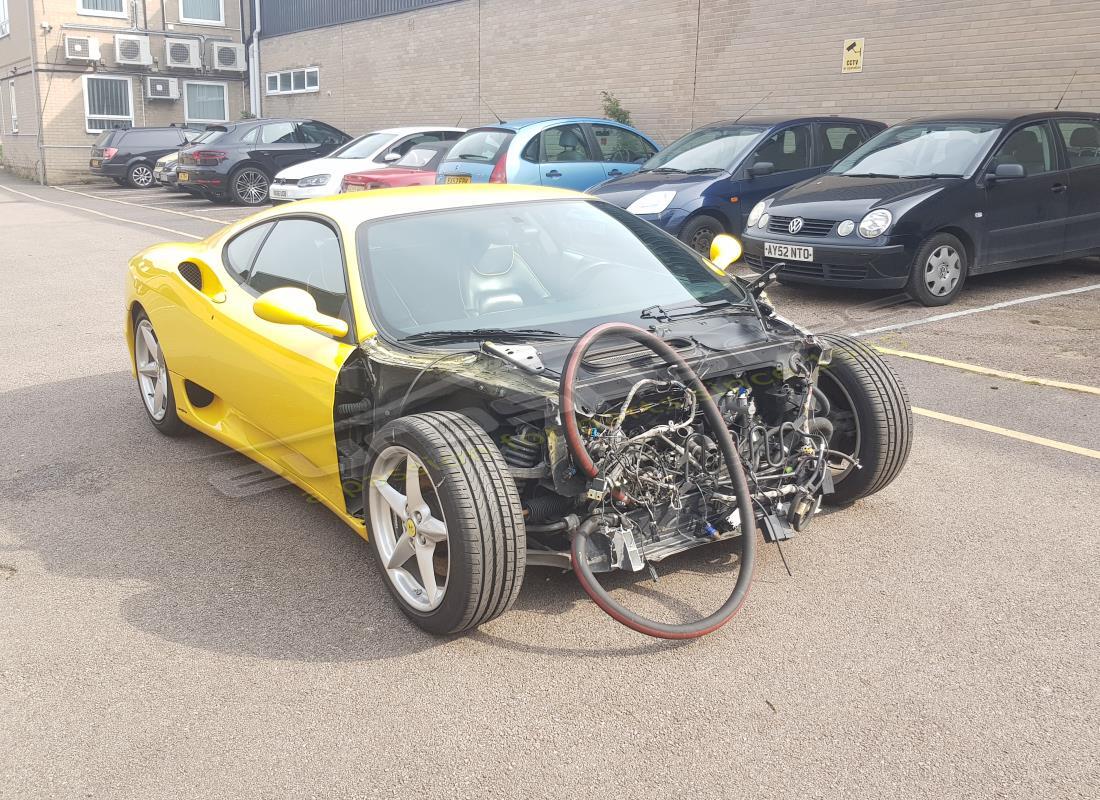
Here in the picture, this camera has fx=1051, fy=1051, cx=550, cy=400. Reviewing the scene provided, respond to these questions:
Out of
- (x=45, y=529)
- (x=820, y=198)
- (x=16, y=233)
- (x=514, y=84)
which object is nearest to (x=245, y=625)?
(x=45, y=529)

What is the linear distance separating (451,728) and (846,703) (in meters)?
1.13

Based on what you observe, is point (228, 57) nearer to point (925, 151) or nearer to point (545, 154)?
point (545, 154)

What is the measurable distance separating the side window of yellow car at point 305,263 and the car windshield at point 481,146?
791cm

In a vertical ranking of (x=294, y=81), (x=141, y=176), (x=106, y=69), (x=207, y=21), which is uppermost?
(x=207, y=21)

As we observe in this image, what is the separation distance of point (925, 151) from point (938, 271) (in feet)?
4.36

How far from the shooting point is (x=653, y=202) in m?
10.2

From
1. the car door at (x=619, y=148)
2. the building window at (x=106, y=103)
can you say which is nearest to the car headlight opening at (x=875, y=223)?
the car door at (x=619, y=148)

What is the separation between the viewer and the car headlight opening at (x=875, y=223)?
8438 millimetres

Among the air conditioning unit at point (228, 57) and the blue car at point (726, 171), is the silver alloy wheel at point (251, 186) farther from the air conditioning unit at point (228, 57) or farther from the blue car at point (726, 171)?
the air conditioning unit at point (228, 57)

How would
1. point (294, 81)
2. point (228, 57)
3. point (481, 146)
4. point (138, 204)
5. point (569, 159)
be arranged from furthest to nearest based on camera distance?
point (228, 57) < point (294, 81) < point (138, 204) < point (481, 146) < point (569, 159)

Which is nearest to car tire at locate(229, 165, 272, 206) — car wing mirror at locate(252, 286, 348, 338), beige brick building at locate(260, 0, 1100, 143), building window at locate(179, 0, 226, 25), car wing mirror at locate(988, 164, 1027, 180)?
beige brick building at locate(260, 0, 1100, 143)

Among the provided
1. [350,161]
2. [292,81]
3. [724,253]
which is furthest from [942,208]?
[292,81]

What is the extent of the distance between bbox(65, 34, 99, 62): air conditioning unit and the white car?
17.7 m

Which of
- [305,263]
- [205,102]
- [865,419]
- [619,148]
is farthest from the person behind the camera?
[205,102]
